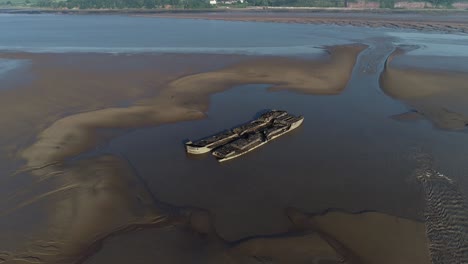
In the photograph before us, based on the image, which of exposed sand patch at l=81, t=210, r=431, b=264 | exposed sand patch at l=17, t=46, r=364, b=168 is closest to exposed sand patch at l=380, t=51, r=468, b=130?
exposed sand patch at l=17, t=46, r=364, b=168

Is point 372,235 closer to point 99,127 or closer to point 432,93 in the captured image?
point 99,127

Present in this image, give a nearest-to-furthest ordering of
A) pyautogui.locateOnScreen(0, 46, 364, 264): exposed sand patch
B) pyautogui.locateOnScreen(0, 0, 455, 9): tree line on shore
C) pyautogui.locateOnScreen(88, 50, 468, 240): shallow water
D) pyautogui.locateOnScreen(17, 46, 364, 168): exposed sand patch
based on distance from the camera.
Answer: pyautogui.locateOnScreen(0, 46, 364, 264): exposed sand patch < pyautogui.locateOnScreen(88, 50, 468, 240): shallow water < pyautogui.locateOnScreen(17, 46, 364, 168): exposed sand patch < pyautogui.locateOnScreen(0, 0, 455, 9): tree line on shore

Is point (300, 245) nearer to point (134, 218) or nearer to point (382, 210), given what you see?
point (382, 210)

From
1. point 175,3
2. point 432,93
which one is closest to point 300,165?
point 432,93

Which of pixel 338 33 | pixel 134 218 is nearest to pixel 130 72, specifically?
pixel 134 218

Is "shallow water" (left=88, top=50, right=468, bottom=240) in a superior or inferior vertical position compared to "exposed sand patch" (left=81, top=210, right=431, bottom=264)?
superior

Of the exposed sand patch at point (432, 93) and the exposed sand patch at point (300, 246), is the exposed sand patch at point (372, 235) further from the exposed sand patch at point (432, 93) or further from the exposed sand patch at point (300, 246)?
the exposed sand patch at point (432, 93)

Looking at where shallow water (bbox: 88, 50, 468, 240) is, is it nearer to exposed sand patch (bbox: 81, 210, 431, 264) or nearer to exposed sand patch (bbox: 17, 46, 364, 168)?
exposed sand patch (bbox: 81, 210, 431, 264)

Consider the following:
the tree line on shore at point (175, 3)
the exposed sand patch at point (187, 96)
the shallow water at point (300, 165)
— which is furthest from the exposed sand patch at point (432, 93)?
the tree line on shore at point (175, 3)

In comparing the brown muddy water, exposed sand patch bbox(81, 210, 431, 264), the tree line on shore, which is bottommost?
exposed sand patch bbox(81, 210, 431, 264)
